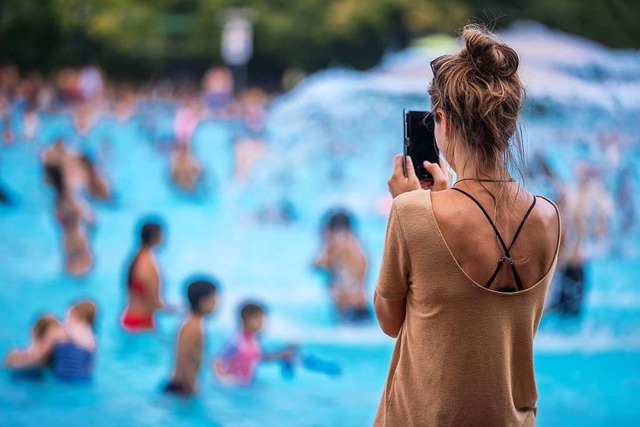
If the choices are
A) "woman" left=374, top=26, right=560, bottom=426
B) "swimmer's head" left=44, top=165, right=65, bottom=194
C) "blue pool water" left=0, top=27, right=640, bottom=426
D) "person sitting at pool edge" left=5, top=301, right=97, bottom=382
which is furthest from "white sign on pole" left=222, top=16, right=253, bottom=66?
"woman" left=374, top=26, right=560, bottom=426

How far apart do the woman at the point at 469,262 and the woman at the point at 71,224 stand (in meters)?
3.84

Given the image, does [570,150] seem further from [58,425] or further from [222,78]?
[58,425]

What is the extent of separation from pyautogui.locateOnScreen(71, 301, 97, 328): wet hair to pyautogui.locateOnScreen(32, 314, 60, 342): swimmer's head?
0.13 metres

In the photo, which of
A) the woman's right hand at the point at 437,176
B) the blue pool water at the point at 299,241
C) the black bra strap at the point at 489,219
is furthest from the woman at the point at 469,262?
the blue pool water at the point at 299,241

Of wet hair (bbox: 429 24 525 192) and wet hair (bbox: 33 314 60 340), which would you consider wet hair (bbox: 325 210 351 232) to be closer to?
wet hair (bbox: 33 314 60 340)

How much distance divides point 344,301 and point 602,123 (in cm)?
209

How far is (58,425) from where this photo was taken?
3820 mm

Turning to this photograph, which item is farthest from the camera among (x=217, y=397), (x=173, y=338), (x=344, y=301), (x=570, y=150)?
(x=570, y=150)

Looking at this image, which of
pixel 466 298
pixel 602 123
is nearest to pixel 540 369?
pixel 602 123

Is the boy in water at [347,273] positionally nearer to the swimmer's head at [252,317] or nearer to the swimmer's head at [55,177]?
the swimmer's head at [252,317]

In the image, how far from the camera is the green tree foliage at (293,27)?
4.90 meters

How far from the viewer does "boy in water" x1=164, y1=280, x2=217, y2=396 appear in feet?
13.6

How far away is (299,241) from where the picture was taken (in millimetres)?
4980

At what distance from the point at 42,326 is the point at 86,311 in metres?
0.25
